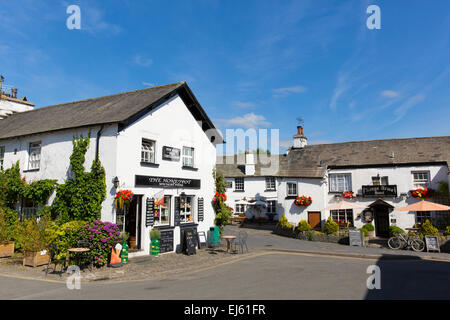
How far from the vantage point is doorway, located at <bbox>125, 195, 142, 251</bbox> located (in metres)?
14.3

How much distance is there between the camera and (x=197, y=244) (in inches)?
666

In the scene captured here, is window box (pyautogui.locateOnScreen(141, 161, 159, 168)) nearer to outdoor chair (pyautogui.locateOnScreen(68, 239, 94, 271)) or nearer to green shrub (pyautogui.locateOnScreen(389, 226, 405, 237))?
outdoor chair (pyautogui.locateOnScreen(68, 239, 94, 271))

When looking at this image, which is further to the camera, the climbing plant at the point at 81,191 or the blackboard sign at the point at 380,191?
the blackboard sign at the point at 380,191

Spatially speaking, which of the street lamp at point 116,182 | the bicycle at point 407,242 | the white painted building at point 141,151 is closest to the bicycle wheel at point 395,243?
the bicycle at point 407,242

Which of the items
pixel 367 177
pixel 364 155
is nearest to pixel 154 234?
pixel 367 177

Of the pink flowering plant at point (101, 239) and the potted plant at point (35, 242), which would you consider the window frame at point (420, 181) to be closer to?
the pink flowering plant at point (101, 239)

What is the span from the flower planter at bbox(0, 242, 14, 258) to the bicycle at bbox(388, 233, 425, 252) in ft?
65.7

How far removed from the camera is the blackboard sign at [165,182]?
1410 centimetres

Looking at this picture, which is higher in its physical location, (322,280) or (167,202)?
(167,202)

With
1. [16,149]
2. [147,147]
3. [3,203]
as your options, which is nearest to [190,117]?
[147,147]

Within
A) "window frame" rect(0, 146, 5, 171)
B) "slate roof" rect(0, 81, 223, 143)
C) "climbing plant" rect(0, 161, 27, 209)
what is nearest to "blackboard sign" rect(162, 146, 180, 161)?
"slate roof" rect(0, 81, 223, 143)

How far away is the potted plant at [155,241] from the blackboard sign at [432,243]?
48.5 feet
